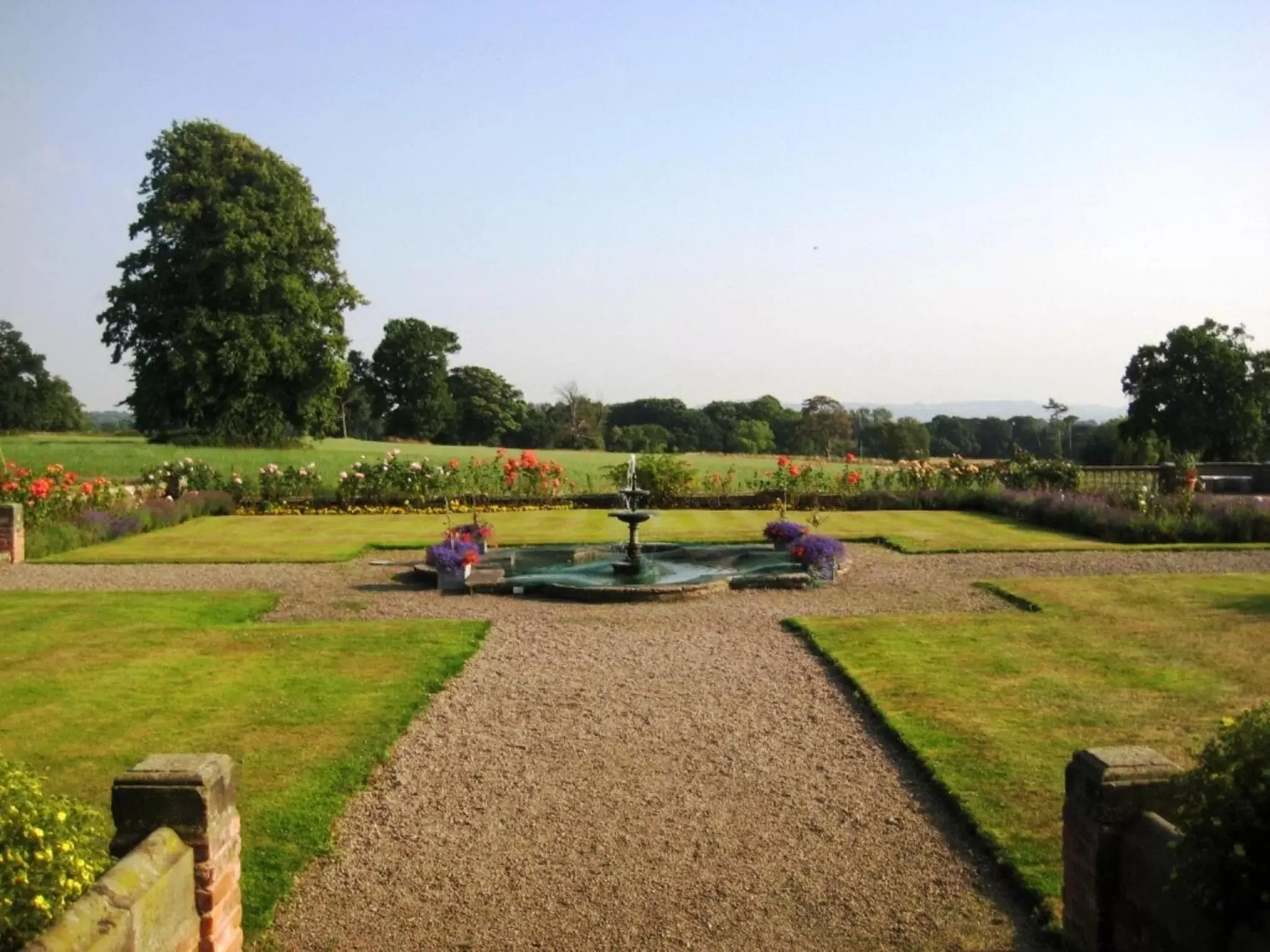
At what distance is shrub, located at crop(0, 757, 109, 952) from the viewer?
3.07 meters

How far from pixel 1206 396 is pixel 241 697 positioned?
51738 millimetres

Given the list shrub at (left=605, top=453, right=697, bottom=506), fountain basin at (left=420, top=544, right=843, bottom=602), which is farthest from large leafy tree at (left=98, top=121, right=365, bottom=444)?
fountain basin at (left=420, top=544, right=843, bottom=602)

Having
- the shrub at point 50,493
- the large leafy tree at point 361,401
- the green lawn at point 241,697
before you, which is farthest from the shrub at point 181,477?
the large leafy tree at point 361,401

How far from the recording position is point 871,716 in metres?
7.62

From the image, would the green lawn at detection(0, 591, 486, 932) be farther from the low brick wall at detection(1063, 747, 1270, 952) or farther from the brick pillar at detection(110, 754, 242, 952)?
the low brick wall at detection(1063, 747, 1270, 952)

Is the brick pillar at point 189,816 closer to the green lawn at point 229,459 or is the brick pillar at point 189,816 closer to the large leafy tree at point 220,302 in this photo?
the green lawn at point 229,459

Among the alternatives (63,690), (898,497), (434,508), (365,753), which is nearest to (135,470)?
(434,508)

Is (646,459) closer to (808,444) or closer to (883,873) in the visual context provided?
(883,873)

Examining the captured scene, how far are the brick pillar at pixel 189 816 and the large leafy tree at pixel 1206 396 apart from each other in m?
51.7

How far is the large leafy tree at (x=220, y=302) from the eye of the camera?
3522 centimetres

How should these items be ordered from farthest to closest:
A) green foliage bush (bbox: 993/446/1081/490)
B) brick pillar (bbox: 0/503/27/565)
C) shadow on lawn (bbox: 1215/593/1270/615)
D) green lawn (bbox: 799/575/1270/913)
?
1. green foliage bush (bbox: 993/446/1081/490)
2. brick pillar (bbox: 0/503/27/565)
3. shadow on lawn (bbox: 1215/593/1270/615)
4. green lawn (bbox: 799/575/1270/913)

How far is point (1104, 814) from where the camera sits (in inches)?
156

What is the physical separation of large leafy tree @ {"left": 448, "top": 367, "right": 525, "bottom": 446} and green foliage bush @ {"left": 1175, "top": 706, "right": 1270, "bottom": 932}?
6520 cm

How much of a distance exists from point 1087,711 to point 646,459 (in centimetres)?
1740
